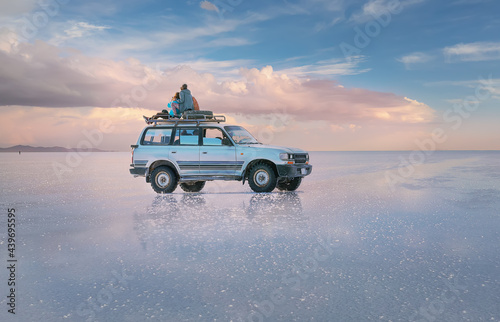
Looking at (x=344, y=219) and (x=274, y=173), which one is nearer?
(x=344, y=219)

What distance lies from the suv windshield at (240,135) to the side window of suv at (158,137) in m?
1.87

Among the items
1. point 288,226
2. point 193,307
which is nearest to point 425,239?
point 288,226

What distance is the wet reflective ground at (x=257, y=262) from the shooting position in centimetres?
385

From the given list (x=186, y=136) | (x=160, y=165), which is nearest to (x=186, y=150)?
(x=186, y=136)

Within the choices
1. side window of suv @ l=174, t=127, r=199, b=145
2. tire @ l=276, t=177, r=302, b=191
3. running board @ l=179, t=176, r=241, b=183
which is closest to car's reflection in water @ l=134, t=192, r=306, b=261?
running board @ l=179, t=176, r=241, b=183

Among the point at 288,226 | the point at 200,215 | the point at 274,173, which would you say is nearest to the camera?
the point at 288,226

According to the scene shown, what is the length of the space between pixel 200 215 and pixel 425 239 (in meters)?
4.53

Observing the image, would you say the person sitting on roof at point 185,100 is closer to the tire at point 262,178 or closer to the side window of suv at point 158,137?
the side window of suv at point 158,137

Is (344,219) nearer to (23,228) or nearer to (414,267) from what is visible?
(414,267)

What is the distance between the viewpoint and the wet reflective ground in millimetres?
3852

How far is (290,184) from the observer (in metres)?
14.5

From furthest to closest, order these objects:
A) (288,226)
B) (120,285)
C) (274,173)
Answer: (274,173), (288,226), (120,285)

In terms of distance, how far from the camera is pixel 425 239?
22.4ft

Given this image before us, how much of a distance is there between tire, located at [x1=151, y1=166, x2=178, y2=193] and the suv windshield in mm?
2253
